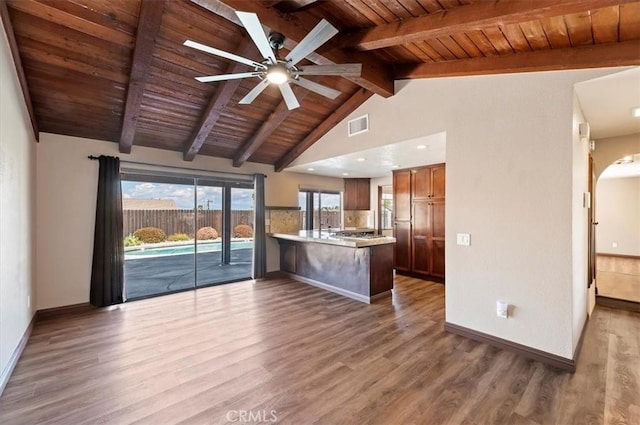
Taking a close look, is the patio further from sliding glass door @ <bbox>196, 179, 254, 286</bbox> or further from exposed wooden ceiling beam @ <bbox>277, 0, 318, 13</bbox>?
exposed wooden ceiling beam @ <bbox>277, 0, 318, 13</bbox>

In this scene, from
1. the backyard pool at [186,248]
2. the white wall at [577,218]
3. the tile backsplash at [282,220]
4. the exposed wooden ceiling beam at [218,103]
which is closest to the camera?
the white wall at [577,218]

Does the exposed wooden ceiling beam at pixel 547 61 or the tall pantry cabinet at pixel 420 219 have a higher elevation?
the exposed wooden ceiling beam at pixel 547 61

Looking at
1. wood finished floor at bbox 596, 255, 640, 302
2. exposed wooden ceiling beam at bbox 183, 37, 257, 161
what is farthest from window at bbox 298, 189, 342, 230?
wood finished floor at bbox 596, 255, 640, 302

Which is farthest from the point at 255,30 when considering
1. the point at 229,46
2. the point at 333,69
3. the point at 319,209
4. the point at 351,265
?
the point at 319,209

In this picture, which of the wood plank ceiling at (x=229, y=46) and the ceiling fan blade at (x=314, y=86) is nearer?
the wood plank ceiling at (x=229, y=46)

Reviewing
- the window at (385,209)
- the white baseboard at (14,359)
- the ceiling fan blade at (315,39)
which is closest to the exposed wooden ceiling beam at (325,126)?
the ceiling fan blade at (315,39)

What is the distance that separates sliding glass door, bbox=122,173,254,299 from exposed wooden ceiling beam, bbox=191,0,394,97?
11.2 feet

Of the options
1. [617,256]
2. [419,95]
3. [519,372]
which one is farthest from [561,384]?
[617,256]

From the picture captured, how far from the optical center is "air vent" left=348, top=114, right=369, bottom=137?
13.8 feet

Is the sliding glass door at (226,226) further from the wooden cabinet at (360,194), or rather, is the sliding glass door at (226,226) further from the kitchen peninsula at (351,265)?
the wooden cabinet at (360,194)

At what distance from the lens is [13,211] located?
2.56m

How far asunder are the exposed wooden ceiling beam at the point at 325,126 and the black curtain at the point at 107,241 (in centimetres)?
296

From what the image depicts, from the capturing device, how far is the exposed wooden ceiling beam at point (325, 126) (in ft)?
14.0

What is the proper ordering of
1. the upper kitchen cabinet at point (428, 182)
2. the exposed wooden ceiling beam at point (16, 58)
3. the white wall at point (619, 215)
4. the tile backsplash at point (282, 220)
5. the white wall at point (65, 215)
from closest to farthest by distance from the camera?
the exposed wooden ceiling beam at point (16, 58) → the white wall at point (65, 215) → the upper kitchen cabinet at point (428, 182) → the tile backsplash at point (282, 220) → the white wall at point (619, 215)
